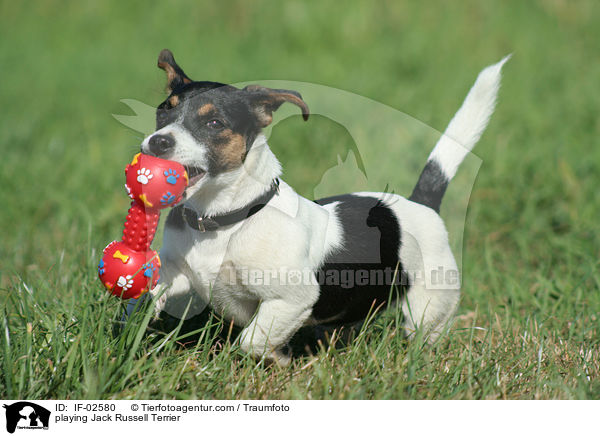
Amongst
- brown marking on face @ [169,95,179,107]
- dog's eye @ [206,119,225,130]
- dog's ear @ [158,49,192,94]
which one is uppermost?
dog's ear @ [158,49,192,94]

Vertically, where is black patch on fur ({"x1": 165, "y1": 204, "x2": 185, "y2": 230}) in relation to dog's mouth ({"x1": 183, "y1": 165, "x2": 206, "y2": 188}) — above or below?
below

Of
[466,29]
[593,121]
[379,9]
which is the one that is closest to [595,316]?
[593,121]

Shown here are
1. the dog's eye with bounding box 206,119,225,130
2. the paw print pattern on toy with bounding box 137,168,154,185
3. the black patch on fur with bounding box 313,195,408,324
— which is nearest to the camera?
the paw print pattern on toy with bounding box 137,168,154,185

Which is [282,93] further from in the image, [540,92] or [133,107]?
[540,92]

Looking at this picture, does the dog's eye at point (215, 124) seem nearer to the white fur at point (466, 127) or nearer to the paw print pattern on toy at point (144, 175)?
the paw print pattern on toy at point (144, 175)

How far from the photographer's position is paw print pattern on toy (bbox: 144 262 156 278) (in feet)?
7.39

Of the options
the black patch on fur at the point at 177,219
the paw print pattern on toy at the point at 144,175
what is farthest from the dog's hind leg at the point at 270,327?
the paw print pattern on toy at the point at 144,175

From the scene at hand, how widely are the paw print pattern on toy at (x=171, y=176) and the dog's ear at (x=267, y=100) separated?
48cm

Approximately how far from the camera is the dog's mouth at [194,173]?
7.48ft

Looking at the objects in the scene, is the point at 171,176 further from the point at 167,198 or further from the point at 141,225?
the point at 141,225

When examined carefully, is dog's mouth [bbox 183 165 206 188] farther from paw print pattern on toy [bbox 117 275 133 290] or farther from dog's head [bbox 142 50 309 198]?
paw print pattern on toy [bbox 117 275 133 290]

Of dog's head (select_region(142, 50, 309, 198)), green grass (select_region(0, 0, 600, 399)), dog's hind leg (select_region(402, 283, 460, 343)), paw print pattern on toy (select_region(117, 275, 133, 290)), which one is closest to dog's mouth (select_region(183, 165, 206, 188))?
dog's head (select_region(142, 50, 309, 198))
